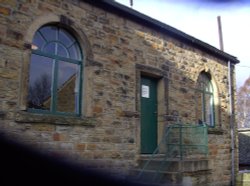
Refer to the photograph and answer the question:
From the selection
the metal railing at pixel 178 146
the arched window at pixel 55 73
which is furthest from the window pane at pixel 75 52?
the metal railing at pixel 178 146

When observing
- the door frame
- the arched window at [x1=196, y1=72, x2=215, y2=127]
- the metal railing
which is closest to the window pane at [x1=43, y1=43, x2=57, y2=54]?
the door frame

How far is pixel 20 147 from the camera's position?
6547 mm

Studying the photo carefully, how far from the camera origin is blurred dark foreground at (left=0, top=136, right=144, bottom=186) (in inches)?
247

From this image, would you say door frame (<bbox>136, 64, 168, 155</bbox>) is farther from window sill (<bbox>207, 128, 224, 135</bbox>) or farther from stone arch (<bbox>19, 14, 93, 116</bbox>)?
window sill (<bbox>207, 128, 224, 135</bbox>)

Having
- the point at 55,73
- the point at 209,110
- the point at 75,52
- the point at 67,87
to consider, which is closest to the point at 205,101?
the point at 209,110

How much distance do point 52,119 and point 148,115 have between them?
3494mm

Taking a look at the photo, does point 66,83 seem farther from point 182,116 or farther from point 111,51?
point 182,116

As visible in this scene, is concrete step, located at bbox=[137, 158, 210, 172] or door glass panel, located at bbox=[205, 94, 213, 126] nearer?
concrete step, located at bbox=[137, 158, 210, 172]

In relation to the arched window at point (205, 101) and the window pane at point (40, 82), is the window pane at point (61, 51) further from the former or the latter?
the arched window at point (205, 101)

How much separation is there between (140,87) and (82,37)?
8.06 feet

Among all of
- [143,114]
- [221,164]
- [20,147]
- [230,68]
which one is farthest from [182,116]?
[20,147]

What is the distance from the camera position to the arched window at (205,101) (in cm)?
1156

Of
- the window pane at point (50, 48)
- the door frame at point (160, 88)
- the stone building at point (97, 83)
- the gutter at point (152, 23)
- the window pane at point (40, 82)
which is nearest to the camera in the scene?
the stone building at point (97, 83)

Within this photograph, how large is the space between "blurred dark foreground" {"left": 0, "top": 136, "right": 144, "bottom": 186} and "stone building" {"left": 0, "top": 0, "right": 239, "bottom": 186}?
0.19m
